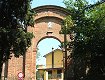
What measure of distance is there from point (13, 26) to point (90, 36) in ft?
27.0

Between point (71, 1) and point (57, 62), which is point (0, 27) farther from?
point (57, 62)

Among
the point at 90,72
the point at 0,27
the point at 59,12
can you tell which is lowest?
the point at 90,72

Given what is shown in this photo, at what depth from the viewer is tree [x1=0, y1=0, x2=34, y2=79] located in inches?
1054

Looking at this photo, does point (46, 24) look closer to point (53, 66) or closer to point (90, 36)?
point (90, 36)

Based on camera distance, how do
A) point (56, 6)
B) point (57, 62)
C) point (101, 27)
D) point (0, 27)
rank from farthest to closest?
point (57, 62) → point (56, 6) → point (101, 27) → point (0, 27)

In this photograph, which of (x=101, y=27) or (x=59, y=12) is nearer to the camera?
(x=101, y=27)

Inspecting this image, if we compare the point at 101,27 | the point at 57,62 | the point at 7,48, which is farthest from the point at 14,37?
the point at 57,62

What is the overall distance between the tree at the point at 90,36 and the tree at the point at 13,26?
244 inches

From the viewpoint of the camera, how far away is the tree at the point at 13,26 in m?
26.8

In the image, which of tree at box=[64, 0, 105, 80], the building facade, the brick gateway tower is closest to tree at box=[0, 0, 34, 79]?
tree at box=[64, 0, 105, 80]

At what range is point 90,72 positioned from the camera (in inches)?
→ 1390

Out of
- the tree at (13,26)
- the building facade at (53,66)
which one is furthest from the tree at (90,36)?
the building facade at (53,66)

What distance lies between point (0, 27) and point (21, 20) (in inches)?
85.3

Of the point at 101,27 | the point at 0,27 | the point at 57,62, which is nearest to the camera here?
the point at 0,27
